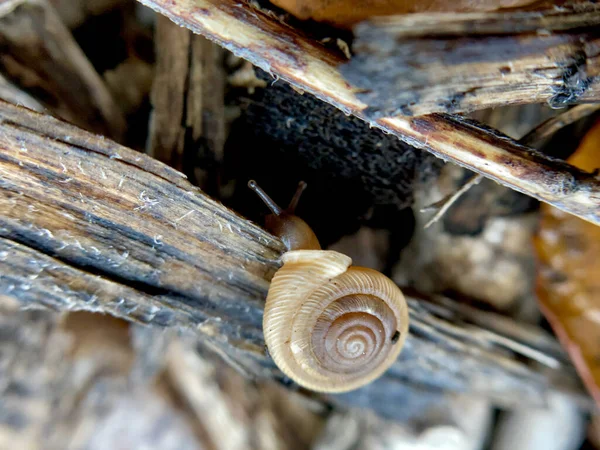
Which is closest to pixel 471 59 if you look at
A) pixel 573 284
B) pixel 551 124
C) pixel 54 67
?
pixel 551 124

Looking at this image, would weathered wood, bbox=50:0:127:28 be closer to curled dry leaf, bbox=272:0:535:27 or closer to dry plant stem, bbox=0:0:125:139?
dry plant stem, bbox=0:0:125:139

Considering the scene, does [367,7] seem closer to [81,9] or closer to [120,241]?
[120,241]

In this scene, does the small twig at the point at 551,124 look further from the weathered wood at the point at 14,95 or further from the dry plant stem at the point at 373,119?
the weathered wood at the point at 14,95

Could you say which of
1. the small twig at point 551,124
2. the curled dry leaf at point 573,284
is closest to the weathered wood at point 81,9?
the small twig at point 551,124

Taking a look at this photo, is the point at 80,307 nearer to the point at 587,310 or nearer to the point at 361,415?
the point at 361,415

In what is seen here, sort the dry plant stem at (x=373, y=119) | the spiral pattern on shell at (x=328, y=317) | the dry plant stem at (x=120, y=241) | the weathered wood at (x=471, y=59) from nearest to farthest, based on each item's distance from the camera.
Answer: the weathered wood at (x=471, y=59) < the dry plant stem at (x=373, y=119) < the dry plant stem at (x=120, y=241) < the spiral pattern on shell at (x=328, y=317)

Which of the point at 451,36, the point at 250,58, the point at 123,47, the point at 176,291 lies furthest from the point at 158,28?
the point at 451,36
